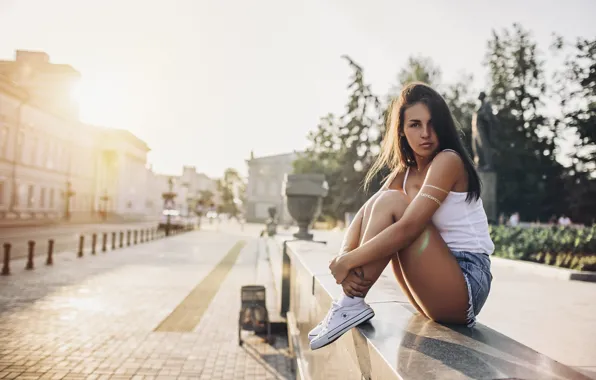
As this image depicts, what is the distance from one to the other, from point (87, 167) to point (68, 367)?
5429 cm

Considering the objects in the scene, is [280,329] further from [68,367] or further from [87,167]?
[87,167]

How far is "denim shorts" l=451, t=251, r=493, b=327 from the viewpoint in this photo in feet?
6.52

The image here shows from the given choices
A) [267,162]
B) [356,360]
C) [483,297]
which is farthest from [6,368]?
[267,162]

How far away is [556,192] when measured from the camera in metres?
33.8

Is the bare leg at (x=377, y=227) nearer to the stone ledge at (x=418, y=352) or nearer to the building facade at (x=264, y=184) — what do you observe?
the stone ledge at (x=418, y=352)

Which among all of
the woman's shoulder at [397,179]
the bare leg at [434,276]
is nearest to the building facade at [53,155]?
the woman's shoulder at [397,179]

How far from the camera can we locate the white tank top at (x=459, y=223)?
208 cm

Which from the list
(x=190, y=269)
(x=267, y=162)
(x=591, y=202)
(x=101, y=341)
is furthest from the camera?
(x=267, y=162)

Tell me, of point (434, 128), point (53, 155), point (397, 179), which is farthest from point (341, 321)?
point (53, 155)

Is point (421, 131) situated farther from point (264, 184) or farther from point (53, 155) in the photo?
point (264, 184)

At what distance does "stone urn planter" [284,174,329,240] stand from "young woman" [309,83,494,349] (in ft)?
20.9

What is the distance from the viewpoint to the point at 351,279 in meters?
2.00

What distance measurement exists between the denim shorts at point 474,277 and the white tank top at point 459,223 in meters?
0.03

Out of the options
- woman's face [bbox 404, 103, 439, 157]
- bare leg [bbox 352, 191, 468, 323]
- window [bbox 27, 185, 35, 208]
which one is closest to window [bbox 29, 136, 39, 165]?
window [bbox 27, 185, 35, 208]
